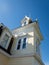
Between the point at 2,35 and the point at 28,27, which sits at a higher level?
the point at 28,27

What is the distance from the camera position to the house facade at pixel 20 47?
7845 millimetres

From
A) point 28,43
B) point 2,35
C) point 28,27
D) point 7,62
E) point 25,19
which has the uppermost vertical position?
point 25,19

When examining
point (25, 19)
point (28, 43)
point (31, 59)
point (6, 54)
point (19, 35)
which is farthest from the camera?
point (25, 19)

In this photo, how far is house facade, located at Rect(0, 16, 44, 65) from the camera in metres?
7.84

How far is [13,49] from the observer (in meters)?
9.54

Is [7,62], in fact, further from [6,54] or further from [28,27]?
[28,27]

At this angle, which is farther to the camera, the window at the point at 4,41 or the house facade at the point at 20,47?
the window at the point at 4,41

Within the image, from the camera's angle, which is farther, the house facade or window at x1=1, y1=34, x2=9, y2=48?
window at x1=1, y1=34, x2=9, y2=48

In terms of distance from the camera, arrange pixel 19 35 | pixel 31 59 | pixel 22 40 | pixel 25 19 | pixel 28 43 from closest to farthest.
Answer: pixel 31 59, pixel 28 43, pixel 22 40, pixel 19 35, pixel 25 19

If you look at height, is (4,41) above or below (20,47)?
above

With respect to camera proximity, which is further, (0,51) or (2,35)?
(2,35)

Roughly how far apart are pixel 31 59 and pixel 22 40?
2.83m

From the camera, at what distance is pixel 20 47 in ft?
30.2

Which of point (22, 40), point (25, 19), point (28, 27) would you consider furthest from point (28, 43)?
point (25, 19)
